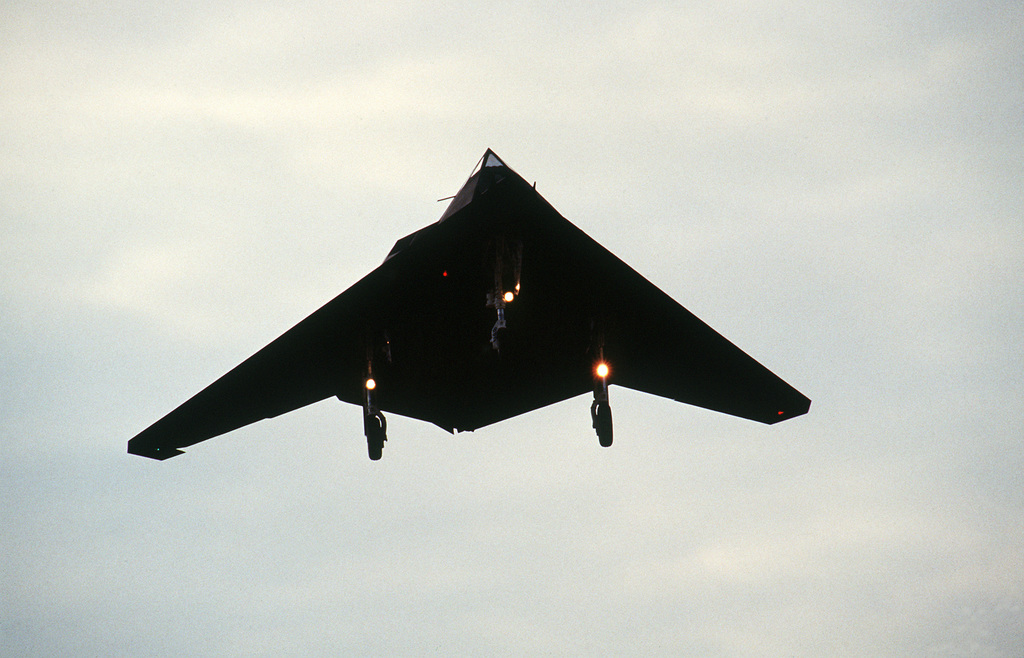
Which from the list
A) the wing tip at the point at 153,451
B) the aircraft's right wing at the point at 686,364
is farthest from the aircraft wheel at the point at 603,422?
the wing tip at the point at 153,451

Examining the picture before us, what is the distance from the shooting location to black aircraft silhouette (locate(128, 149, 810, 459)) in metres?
13.6

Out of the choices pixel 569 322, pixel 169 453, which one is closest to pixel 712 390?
pixel 569 322

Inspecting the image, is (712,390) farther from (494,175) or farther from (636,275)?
(494,175)

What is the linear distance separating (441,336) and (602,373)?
2755mm

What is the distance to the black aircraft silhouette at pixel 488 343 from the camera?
13.6 m

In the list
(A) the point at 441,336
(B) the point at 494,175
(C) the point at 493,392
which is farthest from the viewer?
(C) the point at 493,392

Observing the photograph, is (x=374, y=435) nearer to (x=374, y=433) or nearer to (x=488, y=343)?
(x=374, y=433)

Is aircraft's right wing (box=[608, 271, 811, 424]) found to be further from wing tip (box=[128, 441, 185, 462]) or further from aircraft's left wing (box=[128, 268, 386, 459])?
wing tip (box=[128, 441, 185, 462])

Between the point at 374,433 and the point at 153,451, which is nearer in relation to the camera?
the point at 374,433

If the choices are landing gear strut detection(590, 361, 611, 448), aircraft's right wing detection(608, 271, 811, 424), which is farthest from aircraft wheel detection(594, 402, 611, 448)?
aircraft's right wing detection(608, 271, 811, 424)

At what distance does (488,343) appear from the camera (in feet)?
52.0

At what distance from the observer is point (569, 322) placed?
15219mm

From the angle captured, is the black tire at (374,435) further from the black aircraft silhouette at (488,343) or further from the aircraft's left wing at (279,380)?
the aircraft's left wing at (279,380)

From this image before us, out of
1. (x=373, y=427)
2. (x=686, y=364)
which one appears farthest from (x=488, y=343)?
(x=686, y=364)
